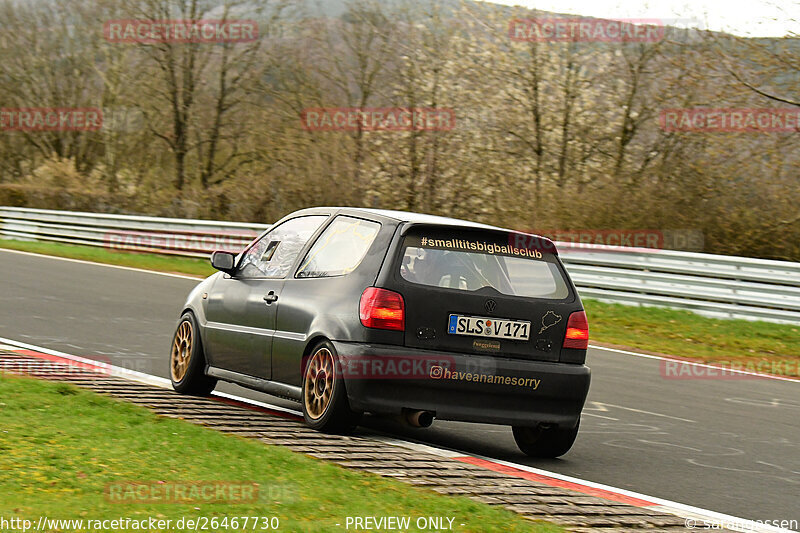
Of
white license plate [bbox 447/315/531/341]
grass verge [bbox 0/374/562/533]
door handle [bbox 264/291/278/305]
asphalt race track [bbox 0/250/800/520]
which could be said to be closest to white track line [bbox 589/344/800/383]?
asphalt race track [bbox 0/250/800/520]

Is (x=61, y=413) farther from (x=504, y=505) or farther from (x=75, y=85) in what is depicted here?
(x=75, y=85)

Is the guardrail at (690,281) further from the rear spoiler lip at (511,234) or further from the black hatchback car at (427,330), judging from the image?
the black hatchback car at (427,330)

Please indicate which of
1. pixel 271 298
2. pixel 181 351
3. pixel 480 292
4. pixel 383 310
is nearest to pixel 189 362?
pixel 181 351

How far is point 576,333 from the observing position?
25.2ft

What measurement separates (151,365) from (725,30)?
53.8 ft

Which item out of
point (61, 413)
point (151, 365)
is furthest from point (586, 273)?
point (61, 413)

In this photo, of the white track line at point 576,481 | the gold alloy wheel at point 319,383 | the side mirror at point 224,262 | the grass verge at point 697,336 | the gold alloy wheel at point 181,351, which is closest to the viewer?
the white track line at point 576,481

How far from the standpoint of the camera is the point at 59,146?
52.1m

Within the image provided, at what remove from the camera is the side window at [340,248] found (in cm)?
770

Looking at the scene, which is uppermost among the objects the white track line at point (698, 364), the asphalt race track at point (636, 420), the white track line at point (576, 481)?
the white track line at point (576, 481)

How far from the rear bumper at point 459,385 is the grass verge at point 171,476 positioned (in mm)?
972

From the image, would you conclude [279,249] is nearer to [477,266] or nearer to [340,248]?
[340,248]

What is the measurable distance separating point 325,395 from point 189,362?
79.6 inches

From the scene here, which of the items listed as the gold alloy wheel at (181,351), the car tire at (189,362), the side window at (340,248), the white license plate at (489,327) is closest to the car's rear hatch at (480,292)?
the white license plate at (489,327)
